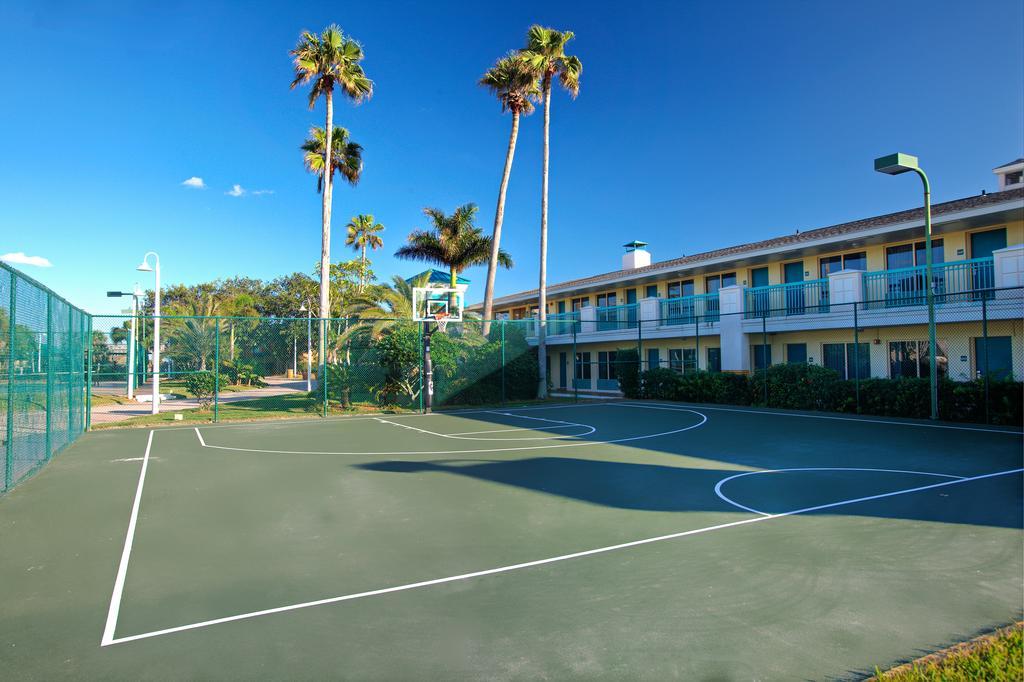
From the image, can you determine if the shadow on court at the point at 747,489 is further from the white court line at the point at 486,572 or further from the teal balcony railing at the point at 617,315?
the teal balcony railing at the point at 617,315

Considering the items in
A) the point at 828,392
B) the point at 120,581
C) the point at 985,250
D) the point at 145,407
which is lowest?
the point at 120,581

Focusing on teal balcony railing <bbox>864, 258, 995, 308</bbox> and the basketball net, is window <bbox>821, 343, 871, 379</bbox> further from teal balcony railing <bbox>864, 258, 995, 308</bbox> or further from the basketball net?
the basketball net

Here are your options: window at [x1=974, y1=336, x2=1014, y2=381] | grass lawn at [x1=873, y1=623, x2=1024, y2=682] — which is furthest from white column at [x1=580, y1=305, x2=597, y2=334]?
grass lawn at [x1=873, y1=623, x2=1024, y2=682]

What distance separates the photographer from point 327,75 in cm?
2336

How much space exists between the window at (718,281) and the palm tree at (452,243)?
33.8 ft

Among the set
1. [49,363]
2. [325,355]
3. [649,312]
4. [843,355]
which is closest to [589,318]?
[649,312]

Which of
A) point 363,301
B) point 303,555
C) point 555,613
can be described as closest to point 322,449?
point 303,555

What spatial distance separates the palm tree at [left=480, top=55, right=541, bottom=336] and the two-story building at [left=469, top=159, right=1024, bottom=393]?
5.82 metres

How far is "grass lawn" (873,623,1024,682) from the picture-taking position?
3.34m

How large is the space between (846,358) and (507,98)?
17.5 m

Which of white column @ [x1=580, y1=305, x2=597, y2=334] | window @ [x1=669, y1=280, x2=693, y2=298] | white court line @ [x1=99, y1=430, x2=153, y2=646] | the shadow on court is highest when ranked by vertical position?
window @ [x1=669, y1=280, x2=693, y2=298]

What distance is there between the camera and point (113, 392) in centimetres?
3061

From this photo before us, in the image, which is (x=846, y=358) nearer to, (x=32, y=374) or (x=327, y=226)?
(x=327, y=226)

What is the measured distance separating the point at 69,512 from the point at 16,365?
2492 mm
